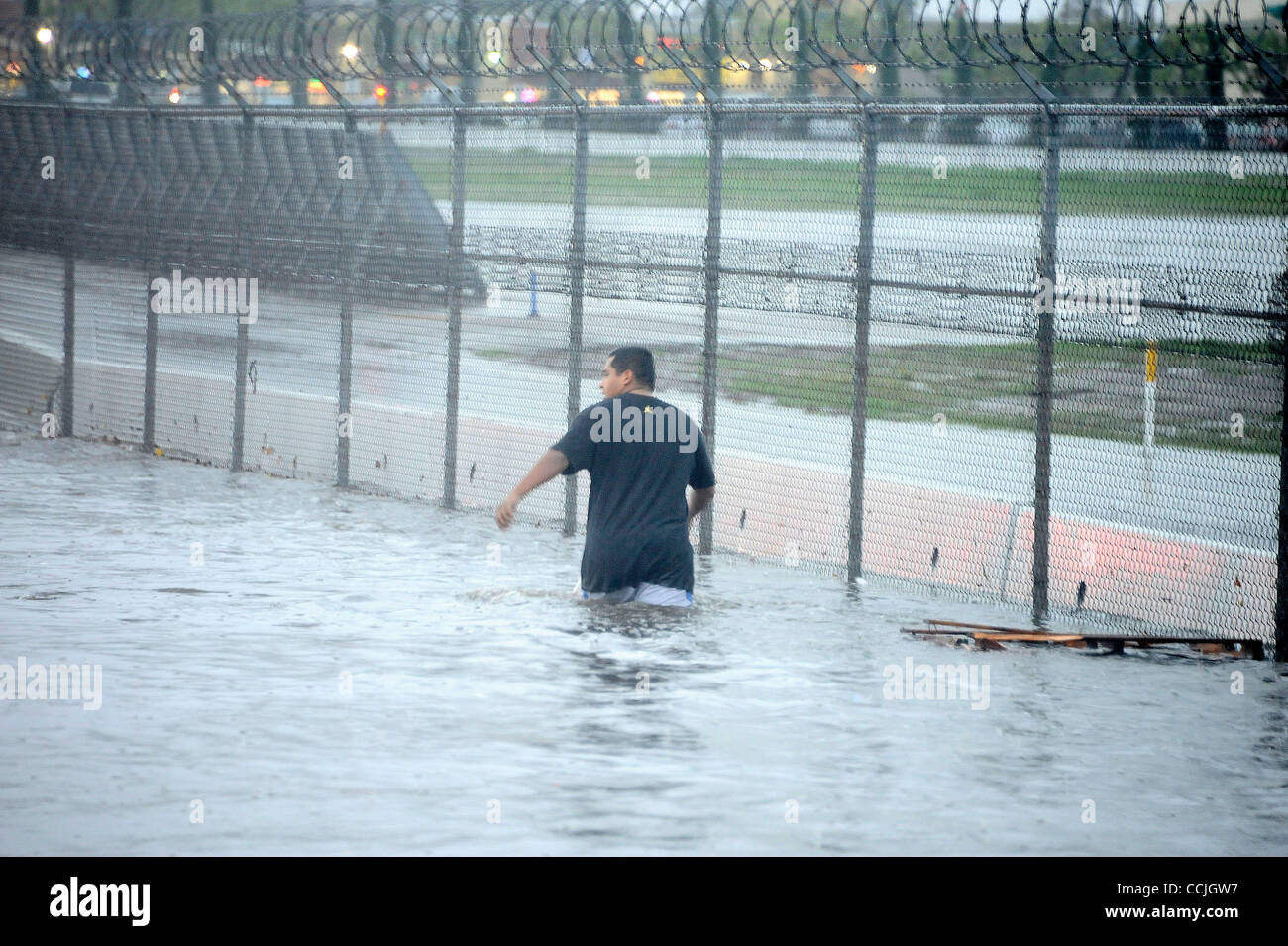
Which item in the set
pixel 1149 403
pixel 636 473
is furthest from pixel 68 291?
pixel 1149 403

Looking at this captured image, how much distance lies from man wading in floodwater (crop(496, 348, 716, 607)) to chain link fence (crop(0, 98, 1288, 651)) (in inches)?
77.3

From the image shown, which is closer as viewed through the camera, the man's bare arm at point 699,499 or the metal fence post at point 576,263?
the man's bare arm at point 699,499

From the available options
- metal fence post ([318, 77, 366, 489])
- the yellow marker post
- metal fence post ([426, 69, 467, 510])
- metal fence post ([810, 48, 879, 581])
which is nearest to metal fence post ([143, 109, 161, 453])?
metal fence post ([318, 77, 366, 489])

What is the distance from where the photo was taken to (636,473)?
9758 millimetres

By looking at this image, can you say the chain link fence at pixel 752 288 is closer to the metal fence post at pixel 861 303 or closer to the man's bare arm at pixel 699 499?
the metal fence post at pixel 861 303

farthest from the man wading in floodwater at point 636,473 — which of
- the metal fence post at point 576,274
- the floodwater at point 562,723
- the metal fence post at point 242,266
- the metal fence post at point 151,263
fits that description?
the metal fence post at point 151,263

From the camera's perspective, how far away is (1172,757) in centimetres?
745

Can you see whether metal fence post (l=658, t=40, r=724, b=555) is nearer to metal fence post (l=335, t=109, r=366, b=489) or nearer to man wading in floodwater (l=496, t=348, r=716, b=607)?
man wading in floodwater (l=496, t=348, r=716, b=607)

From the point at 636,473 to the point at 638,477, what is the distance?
3 centimetres

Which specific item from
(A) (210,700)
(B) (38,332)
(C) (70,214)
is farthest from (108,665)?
(B) (38,332)

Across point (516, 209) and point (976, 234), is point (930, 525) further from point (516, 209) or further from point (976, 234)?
point (516, 209)

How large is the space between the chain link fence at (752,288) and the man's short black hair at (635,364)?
201 cm

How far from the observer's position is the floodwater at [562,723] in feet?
20.5

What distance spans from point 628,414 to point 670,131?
3557 millimetres
